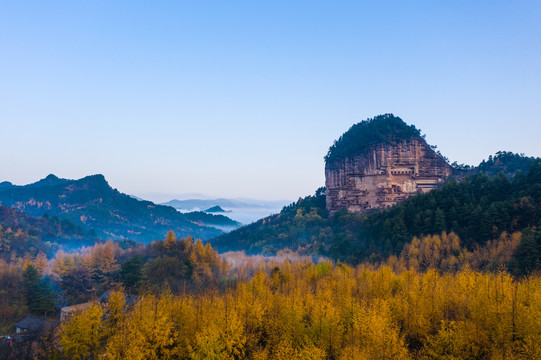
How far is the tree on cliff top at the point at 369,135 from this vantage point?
120m

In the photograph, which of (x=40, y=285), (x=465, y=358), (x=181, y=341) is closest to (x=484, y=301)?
(x=465, y=358)

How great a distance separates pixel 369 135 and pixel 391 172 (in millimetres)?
16783

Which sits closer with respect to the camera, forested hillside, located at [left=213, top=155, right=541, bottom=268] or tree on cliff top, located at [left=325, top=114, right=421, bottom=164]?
forested hillside, located at [left=213, top=155, right=541, bottom=268]

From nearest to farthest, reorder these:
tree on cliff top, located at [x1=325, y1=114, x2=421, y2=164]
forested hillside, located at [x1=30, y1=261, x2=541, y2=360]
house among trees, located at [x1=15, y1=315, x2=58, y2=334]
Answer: forested hillside, located at [x1=30, y1=261, x2=541, y2=360] < house among trees, located at [x1=15, y1=315, x2=58, y2=334] < tree on cliff top, located at [x1=325, y1=114, x2=421, y2=164]

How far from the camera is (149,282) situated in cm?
5834

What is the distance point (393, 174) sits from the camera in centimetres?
11525

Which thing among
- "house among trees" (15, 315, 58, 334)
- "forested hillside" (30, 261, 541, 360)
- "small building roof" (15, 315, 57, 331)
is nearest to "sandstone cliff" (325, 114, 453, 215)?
"forested hillside" (30, 261, 541, 360)

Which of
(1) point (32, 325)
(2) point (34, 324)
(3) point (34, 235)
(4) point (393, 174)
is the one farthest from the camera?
(3) point (34, 235)

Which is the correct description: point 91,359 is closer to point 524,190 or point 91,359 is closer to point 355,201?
point 524,190

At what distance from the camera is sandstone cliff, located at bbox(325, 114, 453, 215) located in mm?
114750

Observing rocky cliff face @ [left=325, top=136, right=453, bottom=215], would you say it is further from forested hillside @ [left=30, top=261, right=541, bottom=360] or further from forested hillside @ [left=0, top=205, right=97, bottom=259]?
forested hillside @ [left=0, top=205, right=97, bottom=259]

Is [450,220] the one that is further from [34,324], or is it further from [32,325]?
[32,325]

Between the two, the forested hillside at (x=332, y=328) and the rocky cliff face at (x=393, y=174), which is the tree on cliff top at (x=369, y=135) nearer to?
the rocky cliff face at (x=393, y=174)

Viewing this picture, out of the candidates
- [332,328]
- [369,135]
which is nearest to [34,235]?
[369,135]
